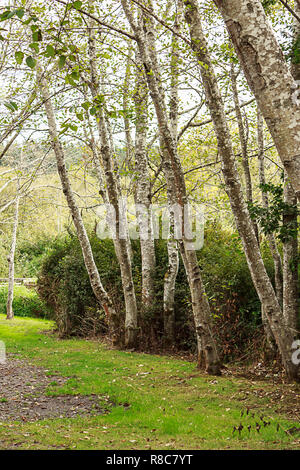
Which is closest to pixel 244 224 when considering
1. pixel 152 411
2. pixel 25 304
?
pixel 152 411

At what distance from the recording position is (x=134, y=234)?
49.8 ft

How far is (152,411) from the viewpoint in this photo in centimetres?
633

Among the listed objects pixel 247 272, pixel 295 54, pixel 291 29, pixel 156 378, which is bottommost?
pixel 156 378

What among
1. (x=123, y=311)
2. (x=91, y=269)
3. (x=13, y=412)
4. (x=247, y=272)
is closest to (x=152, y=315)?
(x=123, y=311)

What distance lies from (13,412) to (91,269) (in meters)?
6.25

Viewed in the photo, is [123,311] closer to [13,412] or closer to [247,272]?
[247,272]

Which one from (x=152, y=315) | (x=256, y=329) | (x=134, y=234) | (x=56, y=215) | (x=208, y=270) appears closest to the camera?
(x=256, y=329)

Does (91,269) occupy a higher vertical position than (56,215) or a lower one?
lower

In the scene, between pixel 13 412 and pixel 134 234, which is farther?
pixel 134 234

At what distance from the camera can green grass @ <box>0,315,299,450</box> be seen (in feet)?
16.1

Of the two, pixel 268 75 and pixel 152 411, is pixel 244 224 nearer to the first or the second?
pixel 152 411

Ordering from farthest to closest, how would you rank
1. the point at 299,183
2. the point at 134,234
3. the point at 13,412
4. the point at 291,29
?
A: the point at 134,234, the point at 291,29, the point at 13,412, the point at 299,183

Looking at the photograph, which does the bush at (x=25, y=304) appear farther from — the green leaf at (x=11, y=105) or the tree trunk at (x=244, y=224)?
the green leaf at (x=11, y=105)
